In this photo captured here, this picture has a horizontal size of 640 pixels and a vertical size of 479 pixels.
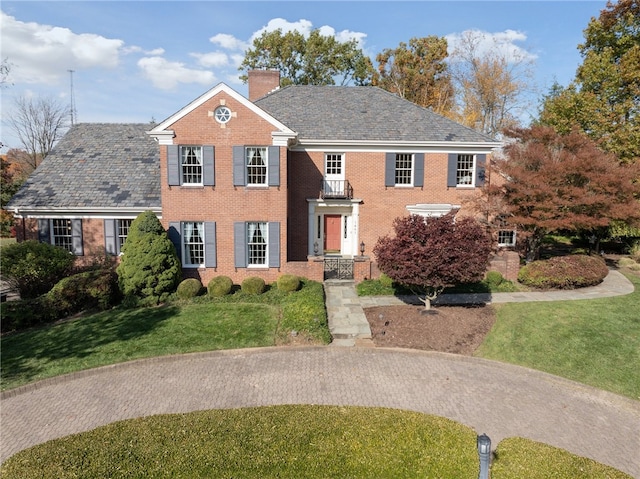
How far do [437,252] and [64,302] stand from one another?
13.6 m

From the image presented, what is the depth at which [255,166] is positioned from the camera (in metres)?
18.1

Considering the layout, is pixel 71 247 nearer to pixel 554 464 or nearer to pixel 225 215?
pixel 225 215

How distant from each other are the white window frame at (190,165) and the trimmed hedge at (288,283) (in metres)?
5.57

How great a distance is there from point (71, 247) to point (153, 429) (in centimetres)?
1439

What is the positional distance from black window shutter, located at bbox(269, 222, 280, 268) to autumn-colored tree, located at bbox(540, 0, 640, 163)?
20.4 metres

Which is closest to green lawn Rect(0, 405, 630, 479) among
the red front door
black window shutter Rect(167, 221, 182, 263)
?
black window shutter Rect(167, 221, 182, 263)

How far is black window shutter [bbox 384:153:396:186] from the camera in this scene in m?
21.0

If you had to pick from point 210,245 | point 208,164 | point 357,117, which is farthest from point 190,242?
Result: point 357,117

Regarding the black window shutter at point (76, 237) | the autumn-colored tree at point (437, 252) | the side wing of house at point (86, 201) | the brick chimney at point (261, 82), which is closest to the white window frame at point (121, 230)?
the side wing of house at point (86, 201)

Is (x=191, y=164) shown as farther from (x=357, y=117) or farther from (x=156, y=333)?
(x=357, y=117)

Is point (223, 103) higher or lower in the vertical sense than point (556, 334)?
higher

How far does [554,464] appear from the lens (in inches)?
283

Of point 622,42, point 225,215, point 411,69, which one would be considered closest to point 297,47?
point 411,69

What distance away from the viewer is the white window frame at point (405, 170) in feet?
69.5
